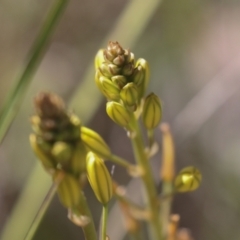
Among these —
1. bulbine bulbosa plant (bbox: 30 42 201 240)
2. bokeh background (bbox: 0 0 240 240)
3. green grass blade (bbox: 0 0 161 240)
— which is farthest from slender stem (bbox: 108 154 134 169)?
bokeh background (bbox: 0 0 240 240)

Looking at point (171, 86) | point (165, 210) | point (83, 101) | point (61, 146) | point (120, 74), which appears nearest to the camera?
point (61, 146)

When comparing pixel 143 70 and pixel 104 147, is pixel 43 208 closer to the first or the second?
pixel 104 147

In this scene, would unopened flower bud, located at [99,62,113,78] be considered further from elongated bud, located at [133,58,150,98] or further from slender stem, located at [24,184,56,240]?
slender stem, located at [24,184,56,240]

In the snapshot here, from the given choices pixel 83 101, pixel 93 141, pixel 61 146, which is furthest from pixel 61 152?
pixel 83 101

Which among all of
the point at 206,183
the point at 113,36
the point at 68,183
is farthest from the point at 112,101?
the point at 206,183

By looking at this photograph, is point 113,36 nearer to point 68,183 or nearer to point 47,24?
point 47,24

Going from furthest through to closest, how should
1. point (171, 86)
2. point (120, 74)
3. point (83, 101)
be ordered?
point (171, 86)
point (83, 101)
point (120, 74)

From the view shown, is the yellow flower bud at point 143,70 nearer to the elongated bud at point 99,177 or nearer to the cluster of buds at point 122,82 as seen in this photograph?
the cluster of buds at point 122,82
